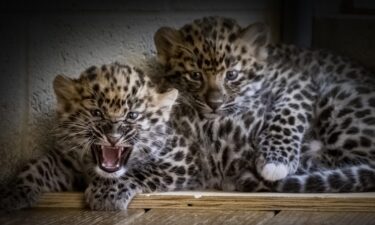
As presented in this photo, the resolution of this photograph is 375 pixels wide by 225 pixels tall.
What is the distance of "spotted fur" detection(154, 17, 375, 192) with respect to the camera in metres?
5.77

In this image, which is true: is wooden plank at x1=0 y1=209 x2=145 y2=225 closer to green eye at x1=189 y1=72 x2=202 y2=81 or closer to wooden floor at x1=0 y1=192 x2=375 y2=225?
wooden floor at x1=0 y1=192 x2=375 y2=225

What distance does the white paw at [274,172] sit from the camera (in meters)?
5.66

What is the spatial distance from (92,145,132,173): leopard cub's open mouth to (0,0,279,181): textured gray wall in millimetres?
626

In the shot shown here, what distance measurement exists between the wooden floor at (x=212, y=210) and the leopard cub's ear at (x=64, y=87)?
60cm

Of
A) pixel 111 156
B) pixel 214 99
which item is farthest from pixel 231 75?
pixel 111 156

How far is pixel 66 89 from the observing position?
18.2 feet

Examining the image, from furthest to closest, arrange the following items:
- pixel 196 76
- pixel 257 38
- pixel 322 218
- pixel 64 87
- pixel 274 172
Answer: pixel 257 38 < pixel 196 76 < pixel 274 172 < pixel 64 87 < pixel 322 218

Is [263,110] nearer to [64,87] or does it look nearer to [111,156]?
[111,156]

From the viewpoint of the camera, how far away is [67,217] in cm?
531

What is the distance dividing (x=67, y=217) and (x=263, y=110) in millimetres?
1501

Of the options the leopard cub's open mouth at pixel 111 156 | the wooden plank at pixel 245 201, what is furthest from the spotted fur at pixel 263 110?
the leopard cub's open mouth at pixel 111 156

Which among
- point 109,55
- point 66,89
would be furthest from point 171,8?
point 66,89

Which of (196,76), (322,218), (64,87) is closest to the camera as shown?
(322,218)

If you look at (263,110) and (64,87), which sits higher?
(64,87)
